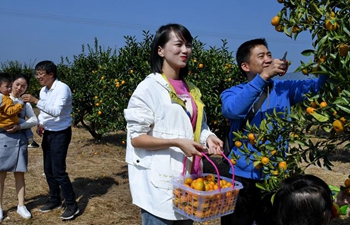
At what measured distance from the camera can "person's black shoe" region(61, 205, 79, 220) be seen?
4195mm

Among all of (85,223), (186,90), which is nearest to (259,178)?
(186,90)

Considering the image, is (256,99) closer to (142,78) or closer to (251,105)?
(251,105)

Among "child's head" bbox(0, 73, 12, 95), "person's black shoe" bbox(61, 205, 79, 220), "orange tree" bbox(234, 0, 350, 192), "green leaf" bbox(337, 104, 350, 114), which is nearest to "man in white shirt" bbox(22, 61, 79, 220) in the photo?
"person's black shoe" bbox(61, 205, 79, 220)

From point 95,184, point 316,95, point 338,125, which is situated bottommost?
point 95,184

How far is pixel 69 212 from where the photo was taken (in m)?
4.22

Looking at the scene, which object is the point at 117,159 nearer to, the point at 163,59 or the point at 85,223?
the point at 85,223

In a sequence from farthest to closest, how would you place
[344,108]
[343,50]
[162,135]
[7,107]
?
[7,107]
[162,135]
[343,50]
[344,108]

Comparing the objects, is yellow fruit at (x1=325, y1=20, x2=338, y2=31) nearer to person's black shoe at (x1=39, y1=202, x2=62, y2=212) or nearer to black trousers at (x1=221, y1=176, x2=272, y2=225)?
Result: black trousers at (x1=221, y1=176, x2=272, y2=225)

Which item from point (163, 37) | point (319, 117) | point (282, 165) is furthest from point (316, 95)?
point (163, 37)

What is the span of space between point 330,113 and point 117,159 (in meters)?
6.36

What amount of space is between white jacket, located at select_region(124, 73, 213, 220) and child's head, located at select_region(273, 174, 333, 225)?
21.3 inches

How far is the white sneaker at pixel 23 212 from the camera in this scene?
4.26m

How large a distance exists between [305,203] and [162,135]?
72cm

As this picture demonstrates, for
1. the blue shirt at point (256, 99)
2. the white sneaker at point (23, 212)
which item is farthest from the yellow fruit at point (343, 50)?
the white sneaker at point (23, 212)
